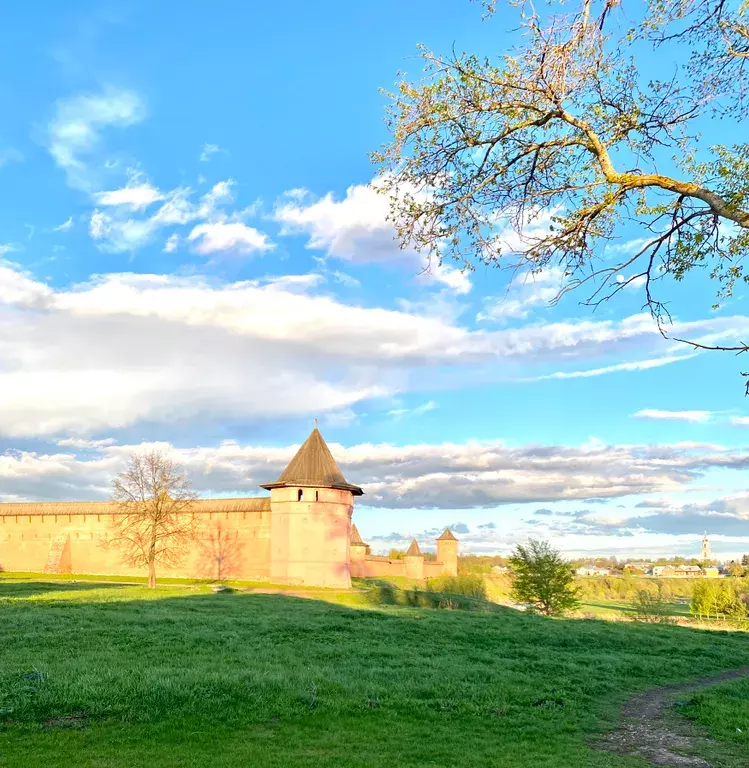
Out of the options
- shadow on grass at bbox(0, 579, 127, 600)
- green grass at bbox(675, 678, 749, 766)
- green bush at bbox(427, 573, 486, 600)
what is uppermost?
green grass at bbox(675, 678, 749, 766)

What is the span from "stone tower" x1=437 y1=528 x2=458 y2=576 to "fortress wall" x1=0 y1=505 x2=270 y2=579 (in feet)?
88.9

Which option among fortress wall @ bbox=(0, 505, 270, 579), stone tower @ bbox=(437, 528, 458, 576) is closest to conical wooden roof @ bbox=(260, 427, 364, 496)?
fortress wall @ bbox=(0, 505, 270, 579)

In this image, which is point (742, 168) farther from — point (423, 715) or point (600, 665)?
point (600, 665)

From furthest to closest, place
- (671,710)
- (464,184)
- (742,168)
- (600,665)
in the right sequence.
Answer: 1. (600,665)
2. (671,710)
3. (464,184)
4. (742,168)

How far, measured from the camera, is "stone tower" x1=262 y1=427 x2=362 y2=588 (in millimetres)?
41031

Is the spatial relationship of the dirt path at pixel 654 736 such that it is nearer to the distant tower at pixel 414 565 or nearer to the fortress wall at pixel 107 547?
the fortress wall at pixel 107 547

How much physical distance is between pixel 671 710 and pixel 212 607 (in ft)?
52.7

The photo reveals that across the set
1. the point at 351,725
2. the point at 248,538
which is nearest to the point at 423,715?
the point at 351,725

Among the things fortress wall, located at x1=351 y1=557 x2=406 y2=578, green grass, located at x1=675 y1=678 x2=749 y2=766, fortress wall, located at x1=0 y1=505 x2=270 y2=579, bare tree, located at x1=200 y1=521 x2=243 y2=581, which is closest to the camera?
green grass, located at x1=675 y1=678 x2=749 y2=766

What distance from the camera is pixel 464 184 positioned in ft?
26.9

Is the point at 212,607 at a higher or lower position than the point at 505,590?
higher

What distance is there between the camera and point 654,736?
9195 mm

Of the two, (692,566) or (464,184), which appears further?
(692,566)

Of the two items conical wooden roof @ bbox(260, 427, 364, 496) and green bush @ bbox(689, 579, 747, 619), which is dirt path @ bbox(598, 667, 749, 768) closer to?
conical wooden roof @ bbox(260, 427, 364, 496)
